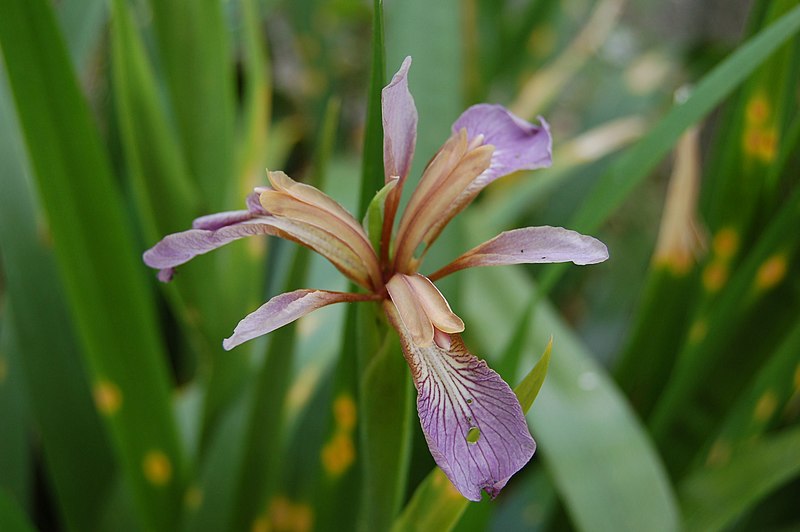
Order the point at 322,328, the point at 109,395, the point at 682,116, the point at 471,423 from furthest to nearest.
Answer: the point at 322,328
the point at 109,395
the point at 682,116
the point at 471,423

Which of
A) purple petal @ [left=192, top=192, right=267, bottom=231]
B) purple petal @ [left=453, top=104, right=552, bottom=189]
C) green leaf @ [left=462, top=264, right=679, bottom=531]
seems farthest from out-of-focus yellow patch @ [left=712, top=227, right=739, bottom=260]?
purple petal @ [left=192, top=192, right=267, bottom=231]

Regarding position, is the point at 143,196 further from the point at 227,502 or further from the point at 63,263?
the point at 227,502

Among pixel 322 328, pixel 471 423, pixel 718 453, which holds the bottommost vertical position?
pixel 718 453

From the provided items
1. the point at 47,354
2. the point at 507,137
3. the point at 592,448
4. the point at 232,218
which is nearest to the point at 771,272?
the point at 592,448

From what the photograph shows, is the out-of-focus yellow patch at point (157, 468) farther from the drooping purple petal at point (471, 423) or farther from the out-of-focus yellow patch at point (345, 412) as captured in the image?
the drooping purple petal at point (471, 423)

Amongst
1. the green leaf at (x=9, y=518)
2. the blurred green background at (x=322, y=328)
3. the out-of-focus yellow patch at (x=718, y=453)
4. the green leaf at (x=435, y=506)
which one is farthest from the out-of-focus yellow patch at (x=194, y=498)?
the out-of-focus yellow patch at (x=718, y=453)

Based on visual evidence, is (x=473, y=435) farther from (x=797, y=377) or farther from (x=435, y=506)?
(x=797, y=377)
